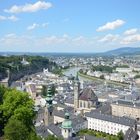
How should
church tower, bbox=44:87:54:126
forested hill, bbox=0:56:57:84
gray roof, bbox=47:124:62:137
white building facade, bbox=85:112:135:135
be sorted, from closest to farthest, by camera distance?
church tower, bbox=44:87:54:126
gray roof, bbox=47:124:62:137
white building facade, bbox=85:112:135:135
forested hill, bbox=0:56:57:84

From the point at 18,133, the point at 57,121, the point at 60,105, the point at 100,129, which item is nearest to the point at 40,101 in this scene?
the point at 60,105

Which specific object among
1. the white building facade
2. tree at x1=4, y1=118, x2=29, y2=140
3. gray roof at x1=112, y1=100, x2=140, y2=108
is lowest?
the white building facade

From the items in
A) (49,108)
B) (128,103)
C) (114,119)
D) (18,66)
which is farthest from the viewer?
(18,66)

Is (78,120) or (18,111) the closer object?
(18,111)

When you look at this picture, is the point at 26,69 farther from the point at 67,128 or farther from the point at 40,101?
the point at 67,128

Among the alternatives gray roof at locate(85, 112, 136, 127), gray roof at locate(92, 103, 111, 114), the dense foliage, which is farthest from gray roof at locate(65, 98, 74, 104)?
the dense foliage

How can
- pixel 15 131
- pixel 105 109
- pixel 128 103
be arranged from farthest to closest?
1. pixel 128 103
2. pixel 105 109
3. pixel 15 131

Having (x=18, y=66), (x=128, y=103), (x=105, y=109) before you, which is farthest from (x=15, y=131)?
(x=18, y=66)

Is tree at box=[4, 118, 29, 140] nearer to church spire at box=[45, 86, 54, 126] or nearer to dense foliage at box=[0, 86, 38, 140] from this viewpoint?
dense foliage at box=[0, 86, 38, 140]

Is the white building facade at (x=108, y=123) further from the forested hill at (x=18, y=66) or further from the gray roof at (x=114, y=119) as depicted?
the forested hill at (x=18, y=66)

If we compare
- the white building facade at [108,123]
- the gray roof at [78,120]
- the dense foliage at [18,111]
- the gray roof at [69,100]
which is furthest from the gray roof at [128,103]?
the dense foliage at [18,111]

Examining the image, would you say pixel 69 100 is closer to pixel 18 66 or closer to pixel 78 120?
pixel 78 120
